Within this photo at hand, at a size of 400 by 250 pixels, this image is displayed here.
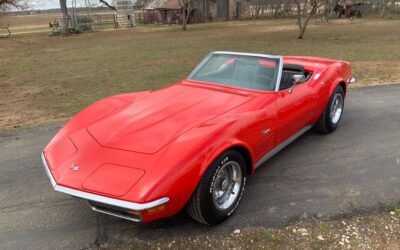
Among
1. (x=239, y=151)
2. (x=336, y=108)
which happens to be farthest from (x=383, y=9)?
(x=239, y=151)

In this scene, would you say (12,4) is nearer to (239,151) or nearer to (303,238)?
(239,151)

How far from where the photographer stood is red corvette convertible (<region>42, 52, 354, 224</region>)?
8.87ft

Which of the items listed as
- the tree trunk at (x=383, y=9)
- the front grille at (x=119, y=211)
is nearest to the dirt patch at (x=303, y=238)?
the front grille at (x=119, y=211)

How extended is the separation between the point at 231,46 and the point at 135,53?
5.01 metres

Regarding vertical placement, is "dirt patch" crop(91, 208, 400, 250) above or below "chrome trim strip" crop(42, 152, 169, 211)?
below

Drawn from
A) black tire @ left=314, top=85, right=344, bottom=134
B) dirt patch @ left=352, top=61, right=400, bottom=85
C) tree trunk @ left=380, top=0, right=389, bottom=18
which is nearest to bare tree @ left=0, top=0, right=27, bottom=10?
dirt patch @ left=352, top=61, right=400, bottom=85

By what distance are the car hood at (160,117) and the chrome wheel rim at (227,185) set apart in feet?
1.63

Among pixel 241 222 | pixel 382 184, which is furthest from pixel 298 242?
pixel 382 184

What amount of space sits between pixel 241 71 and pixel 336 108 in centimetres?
195

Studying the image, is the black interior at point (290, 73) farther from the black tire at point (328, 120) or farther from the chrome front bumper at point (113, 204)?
the chrome front bumper at point (113, 204)

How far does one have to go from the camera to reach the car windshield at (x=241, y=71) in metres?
4.21

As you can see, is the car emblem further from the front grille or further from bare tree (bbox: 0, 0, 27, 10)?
bare tree (bbox: 0, 0, 27, 10)

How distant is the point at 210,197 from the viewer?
2.98 meters

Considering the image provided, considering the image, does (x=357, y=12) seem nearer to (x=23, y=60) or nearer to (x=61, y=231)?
(x=23, y=60)
